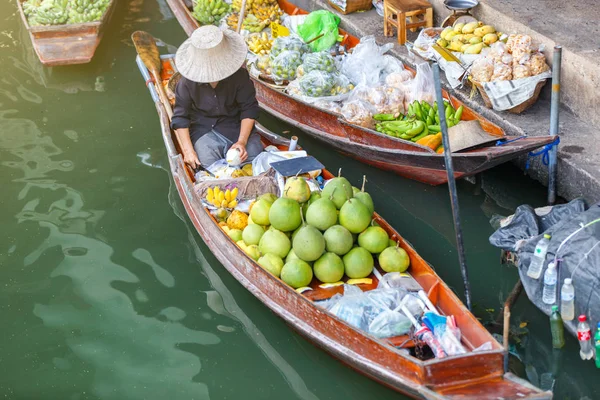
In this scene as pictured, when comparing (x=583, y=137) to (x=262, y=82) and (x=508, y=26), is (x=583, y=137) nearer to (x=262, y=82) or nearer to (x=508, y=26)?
(x=508, y=26)

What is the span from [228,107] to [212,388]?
7.53 feet

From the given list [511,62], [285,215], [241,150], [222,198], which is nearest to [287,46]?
[241,150]

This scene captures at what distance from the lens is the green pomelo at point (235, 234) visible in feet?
14.7

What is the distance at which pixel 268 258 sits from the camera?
4184 millimetres

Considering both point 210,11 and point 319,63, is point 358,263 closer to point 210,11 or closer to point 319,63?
point 319,63

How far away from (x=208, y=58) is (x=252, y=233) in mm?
1468

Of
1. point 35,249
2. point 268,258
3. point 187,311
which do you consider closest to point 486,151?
point 268,258

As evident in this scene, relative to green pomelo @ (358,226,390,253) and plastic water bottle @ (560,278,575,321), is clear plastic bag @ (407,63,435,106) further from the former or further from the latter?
plastic water bottle @ (560,278,575,321)

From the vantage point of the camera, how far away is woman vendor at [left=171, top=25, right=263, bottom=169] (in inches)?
200

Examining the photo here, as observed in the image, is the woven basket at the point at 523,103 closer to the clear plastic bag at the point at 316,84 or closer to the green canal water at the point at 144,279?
the green canal water at the point at 144,279

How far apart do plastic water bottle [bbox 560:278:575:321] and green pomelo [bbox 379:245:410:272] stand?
2.87 ft

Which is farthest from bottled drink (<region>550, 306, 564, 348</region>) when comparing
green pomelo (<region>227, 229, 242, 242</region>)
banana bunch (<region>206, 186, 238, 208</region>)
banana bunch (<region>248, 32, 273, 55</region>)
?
banana bunch (<region>248, 32, 273, 55</region>)

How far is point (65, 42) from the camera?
7836mm

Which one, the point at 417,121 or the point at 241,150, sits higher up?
the point at 241,150
